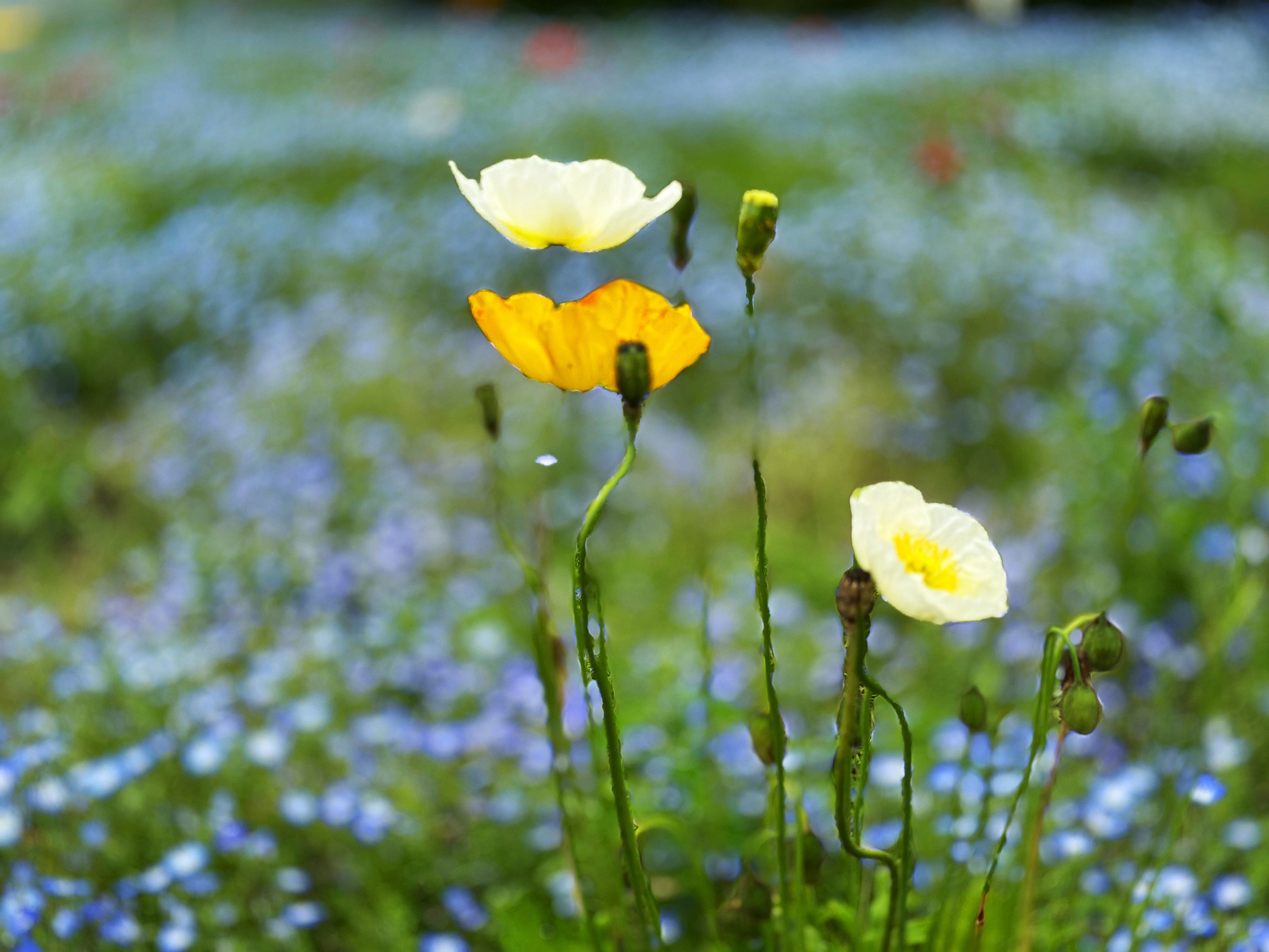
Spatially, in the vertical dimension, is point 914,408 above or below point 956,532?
below

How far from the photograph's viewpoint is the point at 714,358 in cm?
374

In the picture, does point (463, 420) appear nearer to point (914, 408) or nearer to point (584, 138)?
point (914, 408)

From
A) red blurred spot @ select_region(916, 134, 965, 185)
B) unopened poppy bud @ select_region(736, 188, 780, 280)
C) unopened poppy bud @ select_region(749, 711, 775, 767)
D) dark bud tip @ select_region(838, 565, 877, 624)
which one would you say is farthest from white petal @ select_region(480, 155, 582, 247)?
red blurred spot @ select_region(916, 134, 965, 185)

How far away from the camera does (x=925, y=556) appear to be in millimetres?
817

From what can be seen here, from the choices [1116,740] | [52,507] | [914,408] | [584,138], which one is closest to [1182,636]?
[1116,740]

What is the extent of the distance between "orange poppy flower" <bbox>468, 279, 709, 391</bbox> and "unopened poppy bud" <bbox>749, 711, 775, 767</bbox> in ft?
1.16

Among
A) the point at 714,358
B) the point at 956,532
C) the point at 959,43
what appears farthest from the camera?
the point at 959,43

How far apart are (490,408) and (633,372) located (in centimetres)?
30

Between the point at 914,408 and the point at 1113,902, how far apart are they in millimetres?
2049

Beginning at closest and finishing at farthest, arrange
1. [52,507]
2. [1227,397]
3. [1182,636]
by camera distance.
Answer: [1182,636] → [1227,397] → [52,507]

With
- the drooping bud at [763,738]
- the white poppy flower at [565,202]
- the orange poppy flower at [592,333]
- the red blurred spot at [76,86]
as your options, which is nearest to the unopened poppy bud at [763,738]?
the drooping bud at [763,738]

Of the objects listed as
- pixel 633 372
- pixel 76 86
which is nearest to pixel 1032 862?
pixel 633 372

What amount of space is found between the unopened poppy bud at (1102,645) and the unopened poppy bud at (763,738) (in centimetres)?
29

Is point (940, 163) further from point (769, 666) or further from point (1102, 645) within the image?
point (769, 666)
